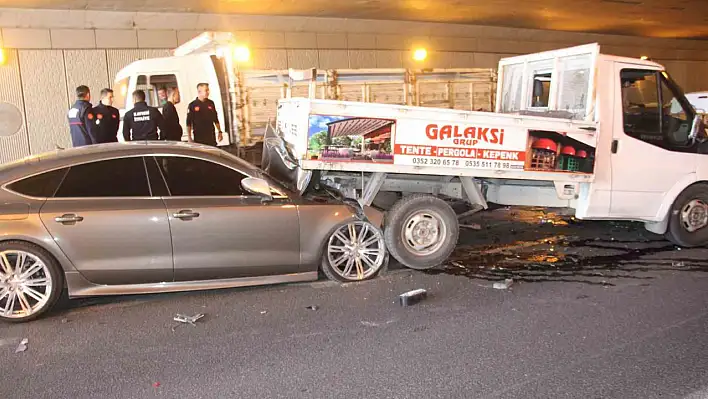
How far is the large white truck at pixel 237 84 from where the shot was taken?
11.4 m

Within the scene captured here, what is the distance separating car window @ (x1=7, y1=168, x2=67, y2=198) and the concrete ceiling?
923 centimetres

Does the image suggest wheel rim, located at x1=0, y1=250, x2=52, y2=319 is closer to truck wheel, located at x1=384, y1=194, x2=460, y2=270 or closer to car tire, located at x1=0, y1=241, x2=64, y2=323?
car tire, located at x1=0, y1=241, x2=64, y2=323

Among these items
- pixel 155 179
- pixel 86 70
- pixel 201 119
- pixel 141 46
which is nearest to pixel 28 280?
pixel 155 179

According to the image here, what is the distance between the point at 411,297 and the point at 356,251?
933mm

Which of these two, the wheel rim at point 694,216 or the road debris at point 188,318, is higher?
the wheel rim at point 694,216

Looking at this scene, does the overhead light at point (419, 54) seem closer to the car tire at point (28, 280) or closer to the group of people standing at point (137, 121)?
the group of people standing at point (137, 121)

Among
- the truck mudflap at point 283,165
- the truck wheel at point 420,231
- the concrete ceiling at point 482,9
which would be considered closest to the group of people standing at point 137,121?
the truck mudflap at point 283,165

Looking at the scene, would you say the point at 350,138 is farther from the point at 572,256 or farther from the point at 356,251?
the point at 572,256

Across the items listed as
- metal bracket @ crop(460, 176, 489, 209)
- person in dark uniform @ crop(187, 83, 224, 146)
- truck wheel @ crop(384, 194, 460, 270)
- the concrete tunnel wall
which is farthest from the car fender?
the concrete tunnel wall

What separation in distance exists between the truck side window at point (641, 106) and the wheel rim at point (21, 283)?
21.0ft

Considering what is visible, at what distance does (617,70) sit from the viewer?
268 inches

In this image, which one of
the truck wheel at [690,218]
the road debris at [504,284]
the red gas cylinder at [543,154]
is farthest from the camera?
the truck wheel at [690,218]

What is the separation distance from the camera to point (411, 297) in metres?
5.41

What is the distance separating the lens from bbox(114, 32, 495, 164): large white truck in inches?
448
